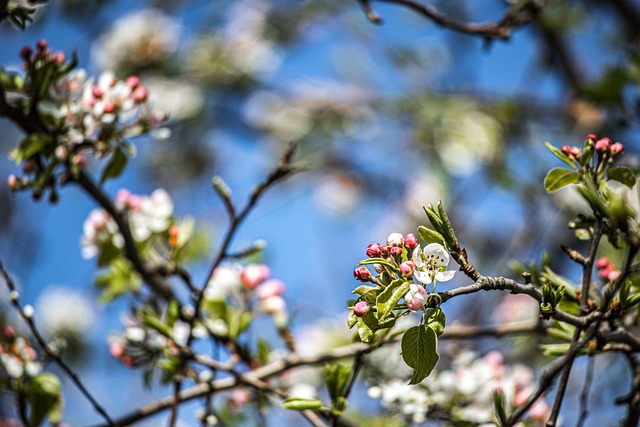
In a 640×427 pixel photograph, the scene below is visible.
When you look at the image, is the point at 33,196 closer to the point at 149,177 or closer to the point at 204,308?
the point at 204,308

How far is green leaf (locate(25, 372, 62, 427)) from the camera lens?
3.22ft

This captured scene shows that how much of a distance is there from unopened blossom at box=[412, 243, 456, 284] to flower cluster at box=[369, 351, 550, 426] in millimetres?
449

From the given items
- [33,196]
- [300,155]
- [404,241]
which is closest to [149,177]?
[300,155]

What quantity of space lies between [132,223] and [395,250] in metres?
0.71

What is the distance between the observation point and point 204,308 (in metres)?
1.13

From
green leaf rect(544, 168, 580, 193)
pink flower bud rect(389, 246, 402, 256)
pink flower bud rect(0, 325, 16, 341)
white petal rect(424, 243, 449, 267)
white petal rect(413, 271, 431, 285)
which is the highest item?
pink flower bud rect(0, 325, 16, 341)

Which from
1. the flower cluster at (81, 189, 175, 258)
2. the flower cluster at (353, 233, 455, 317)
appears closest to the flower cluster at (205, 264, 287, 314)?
the flower cluster at (81, 189, 175, 258)

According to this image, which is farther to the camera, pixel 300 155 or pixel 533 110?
pixel 300 155

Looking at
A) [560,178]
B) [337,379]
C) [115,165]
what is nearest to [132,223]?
[115,165]

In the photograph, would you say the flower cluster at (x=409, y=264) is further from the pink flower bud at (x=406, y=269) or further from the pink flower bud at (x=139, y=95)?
the pink flower bud at (x=139, y=95)

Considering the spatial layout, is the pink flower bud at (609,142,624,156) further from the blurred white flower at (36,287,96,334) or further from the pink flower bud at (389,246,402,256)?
the blurred white flower at (36,287,96,334)

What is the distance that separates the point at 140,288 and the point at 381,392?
20.0 inches

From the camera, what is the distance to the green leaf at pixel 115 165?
997 millimetres

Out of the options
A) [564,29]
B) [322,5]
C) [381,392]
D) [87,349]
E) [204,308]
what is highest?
[322,5]
